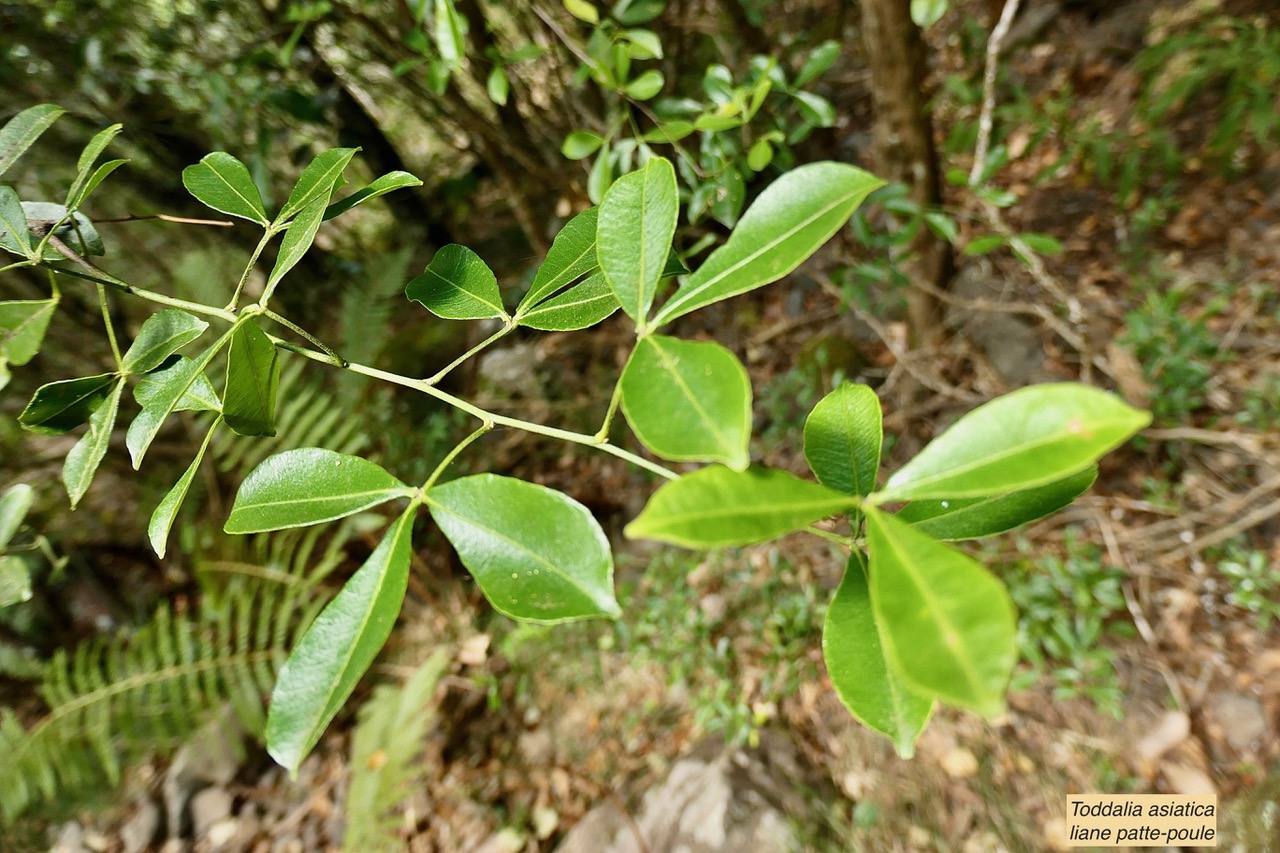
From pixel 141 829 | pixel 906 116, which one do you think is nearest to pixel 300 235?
pixel 906 116

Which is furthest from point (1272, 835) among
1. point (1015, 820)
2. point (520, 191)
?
point (520, 191)

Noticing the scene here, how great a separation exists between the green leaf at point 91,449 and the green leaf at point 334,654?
267 millimetres

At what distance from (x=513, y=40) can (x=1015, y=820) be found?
3287mm

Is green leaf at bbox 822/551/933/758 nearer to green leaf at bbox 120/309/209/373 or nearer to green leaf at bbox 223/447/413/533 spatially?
green leaf at bbox 223/447/413/533

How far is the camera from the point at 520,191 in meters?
2.54

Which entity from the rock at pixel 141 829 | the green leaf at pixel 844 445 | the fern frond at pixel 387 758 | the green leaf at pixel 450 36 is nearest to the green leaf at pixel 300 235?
the green leaf at pixel 844 445

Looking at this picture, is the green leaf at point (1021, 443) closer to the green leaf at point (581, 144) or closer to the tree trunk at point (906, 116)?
the green leaf at point (581, 144)

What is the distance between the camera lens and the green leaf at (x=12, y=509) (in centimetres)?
87

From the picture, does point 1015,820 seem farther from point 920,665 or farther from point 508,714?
point 920,665

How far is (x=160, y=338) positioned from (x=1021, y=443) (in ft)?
2.02

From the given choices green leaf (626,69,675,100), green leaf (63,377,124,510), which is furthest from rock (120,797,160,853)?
green leaf (626,69,675,100)

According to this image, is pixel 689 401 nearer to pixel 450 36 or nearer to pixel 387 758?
pixel 450 36

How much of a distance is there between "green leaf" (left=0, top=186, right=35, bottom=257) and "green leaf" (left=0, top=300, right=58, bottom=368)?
4cm

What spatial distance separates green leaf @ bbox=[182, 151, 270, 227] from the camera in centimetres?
55
